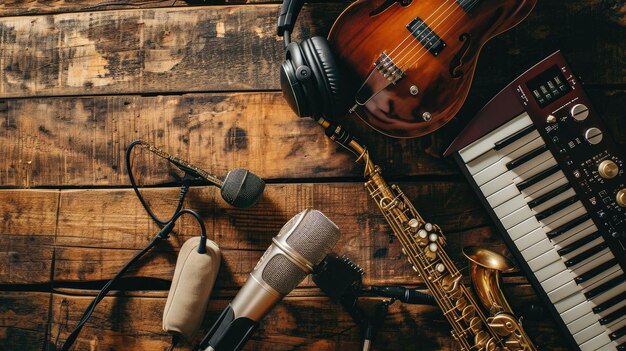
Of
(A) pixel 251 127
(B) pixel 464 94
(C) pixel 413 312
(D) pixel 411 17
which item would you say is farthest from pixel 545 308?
(A) pixel 251 127

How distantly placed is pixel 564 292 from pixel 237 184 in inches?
38.2

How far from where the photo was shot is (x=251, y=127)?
1.71 metres

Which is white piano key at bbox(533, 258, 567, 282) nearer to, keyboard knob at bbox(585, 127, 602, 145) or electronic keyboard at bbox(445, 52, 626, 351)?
electronic keyboard at bbox(445, 52, 626, 351)

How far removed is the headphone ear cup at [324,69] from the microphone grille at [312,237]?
0.32 m

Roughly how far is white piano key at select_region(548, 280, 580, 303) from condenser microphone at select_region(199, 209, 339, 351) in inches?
25.1

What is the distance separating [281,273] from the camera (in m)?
1.43

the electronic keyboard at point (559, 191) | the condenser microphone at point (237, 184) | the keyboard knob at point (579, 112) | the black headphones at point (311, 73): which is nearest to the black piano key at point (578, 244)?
the electronic keyboard at point (559, 191)

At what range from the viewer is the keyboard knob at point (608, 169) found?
1.47 meters

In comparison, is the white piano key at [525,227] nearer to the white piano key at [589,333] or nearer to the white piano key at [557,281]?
the white piano key at [557,281]

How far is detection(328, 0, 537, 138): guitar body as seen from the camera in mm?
1451

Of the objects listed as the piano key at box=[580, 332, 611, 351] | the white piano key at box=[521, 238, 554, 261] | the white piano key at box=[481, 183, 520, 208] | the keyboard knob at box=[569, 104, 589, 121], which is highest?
the keyboard knob at box=[569, 104, 589, 121]

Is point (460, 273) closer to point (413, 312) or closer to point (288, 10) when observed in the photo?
point (413, 312)

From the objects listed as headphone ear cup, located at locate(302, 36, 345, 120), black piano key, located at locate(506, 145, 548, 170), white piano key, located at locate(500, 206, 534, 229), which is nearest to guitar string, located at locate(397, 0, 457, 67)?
headphone ear cup, located at locate(302, 36, 345, 120)

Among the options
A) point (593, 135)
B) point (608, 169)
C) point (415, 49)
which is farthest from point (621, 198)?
point (415, 49)
